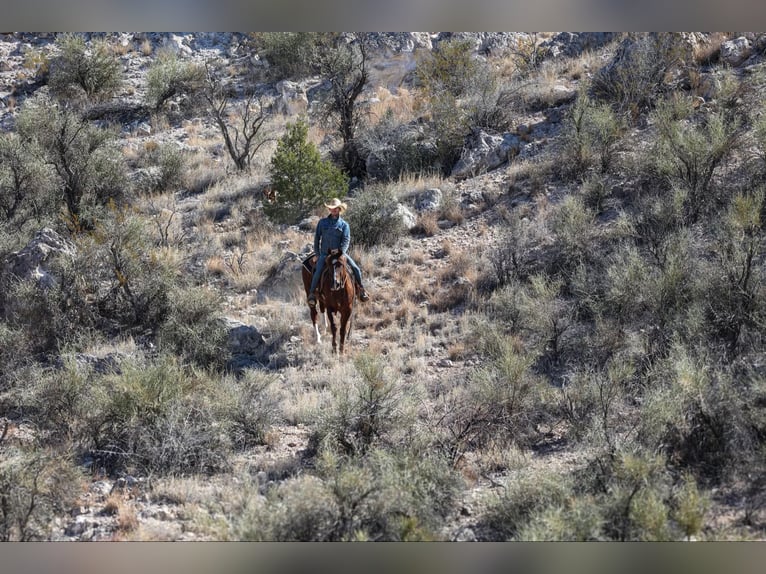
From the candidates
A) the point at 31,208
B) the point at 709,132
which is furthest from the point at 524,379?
the point at 31,208

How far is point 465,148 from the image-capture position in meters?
17.0

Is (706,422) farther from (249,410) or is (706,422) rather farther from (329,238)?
(329,238)

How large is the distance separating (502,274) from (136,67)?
20.3 m

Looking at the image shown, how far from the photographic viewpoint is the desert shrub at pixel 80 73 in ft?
78.5

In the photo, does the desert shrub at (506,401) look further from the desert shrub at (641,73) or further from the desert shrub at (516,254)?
the desert shrub at (641,73)

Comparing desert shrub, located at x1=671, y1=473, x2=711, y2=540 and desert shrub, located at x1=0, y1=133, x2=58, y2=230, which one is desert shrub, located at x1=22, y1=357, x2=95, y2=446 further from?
desert shrub, located at x1=0, y1=133, x2=58, y2=230

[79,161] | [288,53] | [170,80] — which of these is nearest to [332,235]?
[79,161]

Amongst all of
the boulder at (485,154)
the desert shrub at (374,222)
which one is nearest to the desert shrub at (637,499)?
the desert shrub at (374,222)

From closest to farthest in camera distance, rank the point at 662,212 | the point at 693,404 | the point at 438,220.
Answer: the point at 693,404, the point at 662,212, the point at 438,220

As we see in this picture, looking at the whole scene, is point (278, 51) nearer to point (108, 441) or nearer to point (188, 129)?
point (188, 129)

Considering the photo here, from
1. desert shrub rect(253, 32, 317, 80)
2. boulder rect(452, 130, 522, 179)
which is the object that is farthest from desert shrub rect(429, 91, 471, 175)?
desert shrub rect(253, 32, 317, 80)

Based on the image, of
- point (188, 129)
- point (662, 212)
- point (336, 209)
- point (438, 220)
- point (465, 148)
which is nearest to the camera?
point (336, 209)

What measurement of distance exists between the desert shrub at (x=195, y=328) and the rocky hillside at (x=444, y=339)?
0.18 feet

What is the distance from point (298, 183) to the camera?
15445mm
